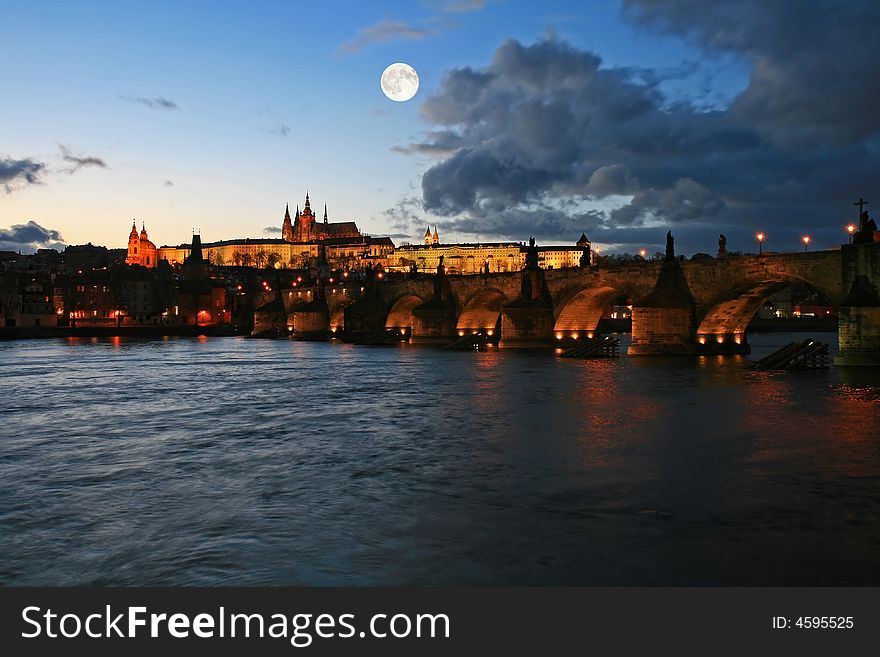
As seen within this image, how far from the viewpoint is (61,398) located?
1068 inches

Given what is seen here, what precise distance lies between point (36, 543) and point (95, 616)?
2.89 m

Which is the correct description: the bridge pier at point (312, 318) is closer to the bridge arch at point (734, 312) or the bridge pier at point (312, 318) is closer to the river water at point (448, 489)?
the bridge arch at point (734, 312)

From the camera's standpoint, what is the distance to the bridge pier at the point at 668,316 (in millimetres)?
43062

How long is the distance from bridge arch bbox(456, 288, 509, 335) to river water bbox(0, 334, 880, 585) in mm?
40039

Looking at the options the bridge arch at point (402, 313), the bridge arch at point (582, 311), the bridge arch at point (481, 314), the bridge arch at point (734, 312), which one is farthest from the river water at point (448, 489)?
the bridge arch at point (402, 313)

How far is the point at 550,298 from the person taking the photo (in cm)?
5609

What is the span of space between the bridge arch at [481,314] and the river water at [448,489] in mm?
40039

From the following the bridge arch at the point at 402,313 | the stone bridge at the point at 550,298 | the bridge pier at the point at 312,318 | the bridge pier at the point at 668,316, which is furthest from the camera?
the bridge pier at the point at 312,318

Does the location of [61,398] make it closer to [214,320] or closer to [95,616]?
[95,616]

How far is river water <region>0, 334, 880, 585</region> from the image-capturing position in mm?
7840

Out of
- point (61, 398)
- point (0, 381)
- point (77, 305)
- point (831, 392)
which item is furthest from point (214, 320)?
point (831, 392)

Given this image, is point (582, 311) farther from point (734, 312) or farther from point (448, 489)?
point (448, 489)

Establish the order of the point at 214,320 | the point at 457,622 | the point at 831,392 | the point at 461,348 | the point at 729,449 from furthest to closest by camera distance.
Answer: the point at 214,320, the point at 461,348, the point at 831,392, the point at 729,449, the point at 457,622

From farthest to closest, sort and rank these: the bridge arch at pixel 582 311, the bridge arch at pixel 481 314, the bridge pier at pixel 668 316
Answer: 1. the bridge arch at pixel 481 314
2. the bridge arch at pixel 582 311
3. the bridge pier at pixel 668 316
